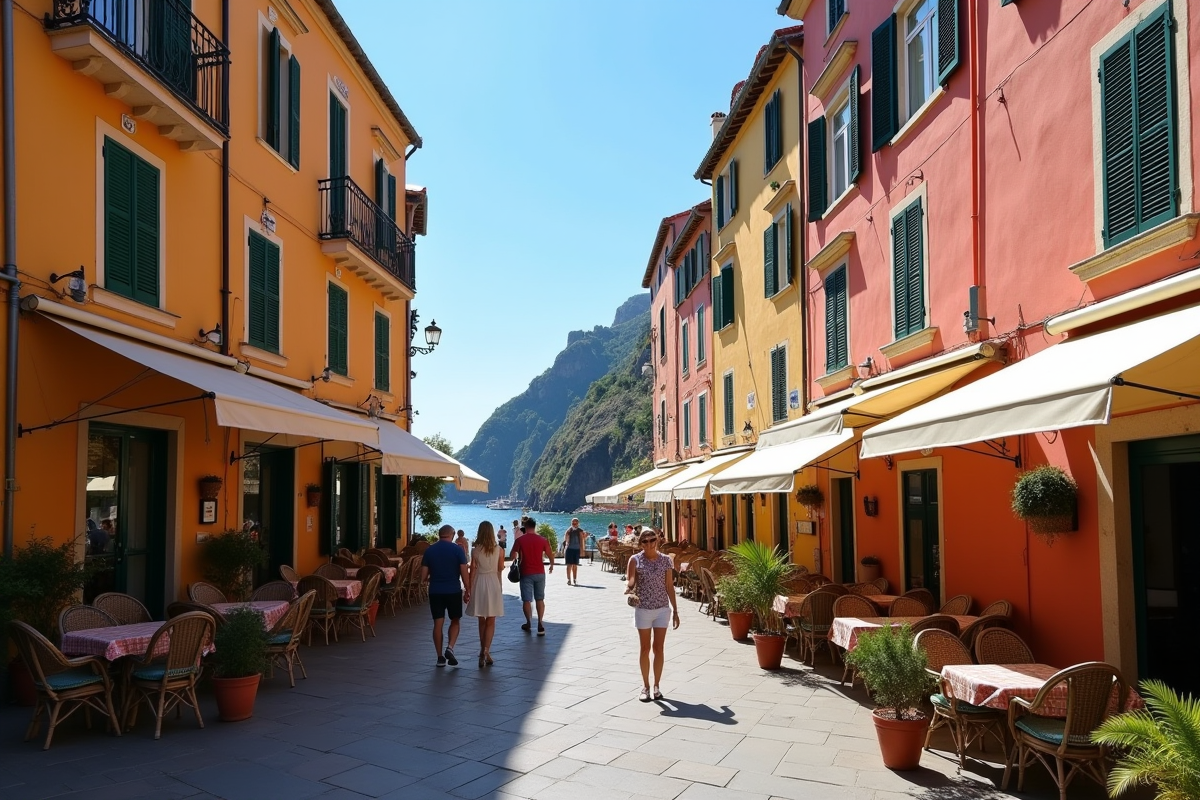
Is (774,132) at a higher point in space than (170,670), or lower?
higher

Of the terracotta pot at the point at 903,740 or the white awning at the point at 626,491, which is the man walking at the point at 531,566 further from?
the white awning at the point at 626,491

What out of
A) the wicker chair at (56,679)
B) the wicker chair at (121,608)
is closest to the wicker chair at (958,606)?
the wicker chair at (56,679)

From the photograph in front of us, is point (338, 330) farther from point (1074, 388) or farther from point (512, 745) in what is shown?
point (1074, 388)

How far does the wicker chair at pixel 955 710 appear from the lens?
5977 mm

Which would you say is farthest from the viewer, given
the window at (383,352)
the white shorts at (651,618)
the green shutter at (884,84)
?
the window at (383,352)

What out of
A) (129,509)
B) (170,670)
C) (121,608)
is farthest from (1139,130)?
(129,509)

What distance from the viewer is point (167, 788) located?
5.43m

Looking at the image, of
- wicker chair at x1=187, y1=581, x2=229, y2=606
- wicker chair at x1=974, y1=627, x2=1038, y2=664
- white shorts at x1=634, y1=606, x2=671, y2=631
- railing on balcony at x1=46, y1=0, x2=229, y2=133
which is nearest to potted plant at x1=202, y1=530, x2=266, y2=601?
wicker chair at x1=187, y1=581, x2=229, y2=606

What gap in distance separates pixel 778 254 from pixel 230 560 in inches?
461

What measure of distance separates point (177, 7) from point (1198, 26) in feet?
31.2

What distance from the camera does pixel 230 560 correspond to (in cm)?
1034

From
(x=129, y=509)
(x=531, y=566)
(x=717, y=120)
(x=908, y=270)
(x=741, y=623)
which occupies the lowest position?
(x=741, y=623)

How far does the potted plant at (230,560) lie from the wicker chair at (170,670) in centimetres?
338

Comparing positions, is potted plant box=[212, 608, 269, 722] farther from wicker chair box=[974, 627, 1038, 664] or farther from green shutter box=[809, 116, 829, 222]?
green shutter box=[809, 116, 829, 222]
